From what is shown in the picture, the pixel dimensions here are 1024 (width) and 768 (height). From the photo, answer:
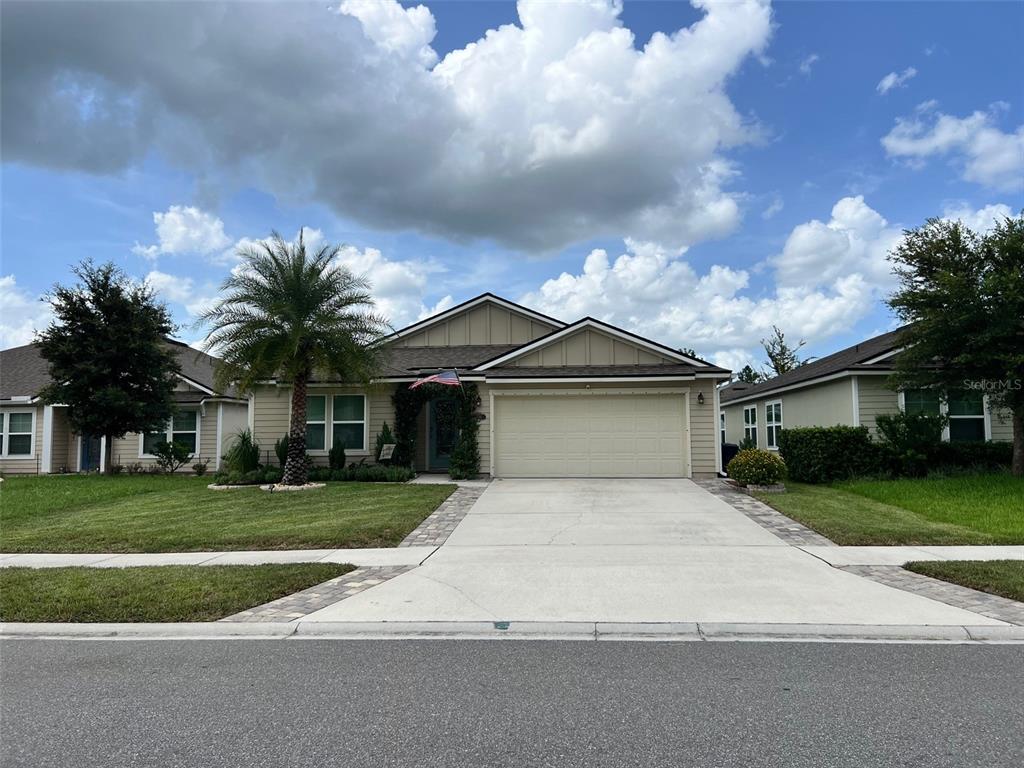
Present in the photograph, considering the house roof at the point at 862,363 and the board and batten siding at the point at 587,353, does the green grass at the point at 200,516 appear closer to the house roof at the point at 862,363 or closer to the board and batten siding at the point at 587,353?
the board and batten siding at the point at 587,353

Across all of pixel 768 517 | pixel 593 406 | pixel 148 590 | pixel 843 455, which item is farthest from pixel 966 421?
pixel 148 590

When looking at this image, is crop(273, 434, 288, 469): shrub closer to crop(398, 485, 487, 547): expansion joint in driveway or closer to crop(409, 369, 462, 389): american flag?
crop(409, 369, 462, 389): american flag

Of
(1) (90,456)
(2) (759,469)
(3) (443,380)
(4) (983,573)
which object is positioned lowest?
(4) (983,573)

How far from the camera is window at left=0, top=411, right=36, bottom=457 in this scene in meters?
23.3

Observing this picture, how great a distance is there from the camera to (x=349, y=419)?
778 inches

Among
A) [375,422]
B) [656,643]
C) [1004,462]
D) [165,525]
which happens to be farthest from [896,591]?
[375,422]

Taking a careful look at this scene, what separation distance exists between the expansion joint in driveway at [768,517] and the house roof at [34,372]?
15404 millimetres

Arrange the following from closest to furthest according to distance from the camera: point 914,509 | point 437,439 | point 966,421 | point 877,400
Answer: point 914,509 < point 966,421 < point 877,400 < point 437,439

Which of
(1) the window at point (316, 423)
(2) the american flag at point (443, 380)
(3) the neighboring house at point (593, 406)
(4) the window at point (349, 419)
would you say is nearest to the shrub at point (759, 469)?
(3) the neighboring house at point (593, 406)

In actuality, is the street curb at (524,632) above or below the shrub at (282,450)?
below

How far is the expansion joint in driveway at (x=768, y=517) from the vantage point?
10188 millimetres

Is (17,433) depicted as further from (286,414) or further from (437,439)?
(437,439)

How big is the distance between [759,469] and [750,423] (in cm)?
1495

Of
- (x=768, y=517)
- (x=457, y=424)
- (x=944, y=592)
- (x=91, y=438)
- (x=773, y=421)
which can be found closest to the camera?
(x=944, y=592)
